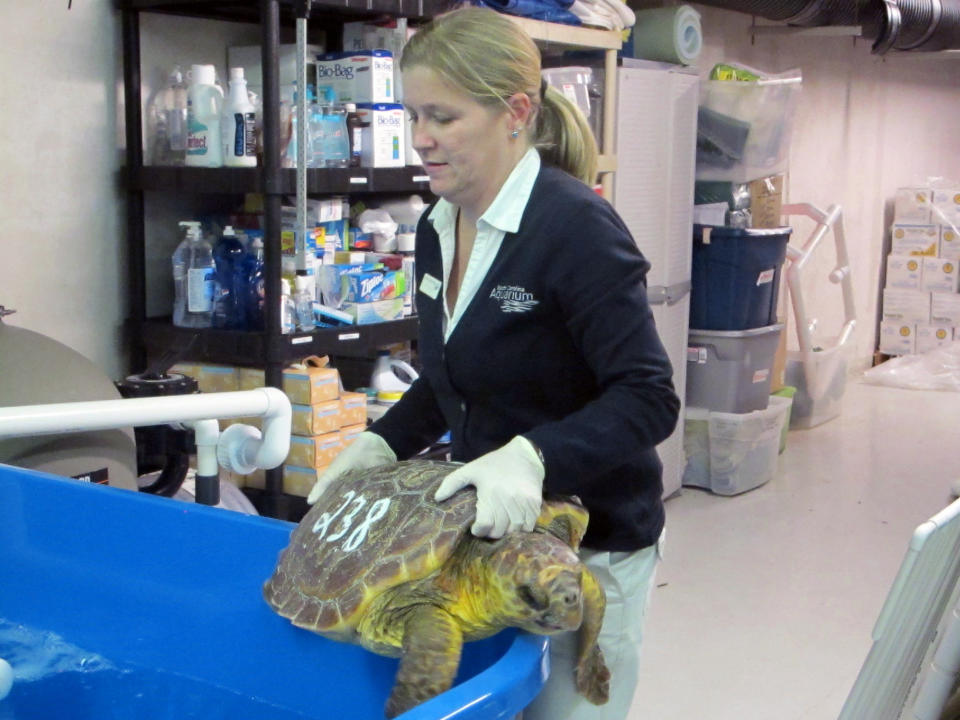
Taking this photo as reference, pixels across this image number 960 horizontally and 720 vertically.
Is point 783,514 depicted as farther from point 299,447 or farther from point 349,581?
point 349,581

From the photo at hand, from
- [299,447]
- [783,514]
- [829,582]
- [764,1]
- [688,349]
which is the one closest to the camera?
[299,447]

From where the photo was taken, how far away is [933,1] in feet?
18.7

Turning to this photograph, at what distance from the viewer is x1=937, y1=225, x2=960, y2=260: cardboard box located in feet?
22.0

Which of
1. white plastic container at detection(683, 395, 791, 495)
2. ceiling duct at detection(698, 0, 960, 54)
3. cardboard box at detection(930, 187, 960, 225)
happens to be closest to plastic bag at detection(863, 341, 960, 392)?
cardboard box at detection(930, 187, 960, 225)

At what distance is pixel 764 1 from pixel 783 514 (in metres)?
2.17

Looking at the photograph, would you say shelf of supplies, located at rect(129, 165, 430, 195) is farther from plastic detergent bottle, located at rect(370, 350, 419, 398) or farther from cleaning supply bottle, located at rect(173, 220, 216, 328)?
plastic detergent bottle, located at rect(370, 350, 419, 398)

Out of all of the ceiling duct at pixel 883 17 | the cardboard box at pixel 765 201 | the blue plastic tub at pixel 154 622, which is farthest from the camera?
the ceiling duct at pixel 883 17

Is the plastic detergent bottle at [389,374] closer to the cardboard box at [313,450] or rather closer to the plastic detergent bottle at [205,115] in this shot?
the cardboard box at [313,450]

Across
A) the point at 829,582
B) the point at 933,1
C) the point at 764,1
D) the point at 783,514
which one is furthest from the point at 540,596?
the point at 933,1

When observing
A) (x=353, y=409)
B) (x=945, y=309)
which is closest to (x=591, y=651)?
(x=353, y=409)

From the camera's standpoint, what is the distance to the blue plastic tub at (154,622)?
4.27 ft

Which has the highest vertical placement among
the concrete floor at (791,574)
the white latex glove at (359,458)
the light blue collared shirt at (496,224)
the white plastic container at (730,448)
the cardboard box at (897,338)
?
the light blue collared shirt at (496,224)

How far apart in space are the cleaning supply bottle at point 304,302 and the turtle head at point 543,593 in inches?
69.0

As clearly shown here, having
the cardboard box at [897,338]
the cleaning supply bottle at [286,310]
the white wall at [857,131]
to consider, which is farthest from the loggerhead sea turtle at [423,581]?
the cardboard box at [897,338]
